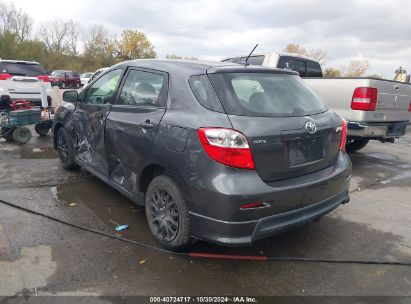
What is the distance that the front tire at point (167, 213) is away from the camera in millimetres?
3004

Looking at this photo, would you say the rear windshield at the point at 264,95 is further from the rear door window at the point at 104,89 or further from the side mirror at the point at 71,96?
the side mirror at the point at 71,96

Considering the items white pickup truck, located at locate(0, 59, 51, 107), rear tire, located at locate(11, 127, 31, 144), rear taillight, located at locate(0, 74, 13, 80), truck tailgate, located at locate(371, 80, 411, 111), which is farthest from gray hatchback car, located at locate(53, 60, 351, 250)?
rear taillight, located at locate(0, 74, 13, 80)

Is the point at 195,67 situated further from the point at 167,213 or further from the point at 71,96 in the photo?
the point at 71,96

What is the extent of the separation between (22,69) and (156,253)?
975cm

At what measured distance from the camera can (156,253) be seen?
3.25 metres

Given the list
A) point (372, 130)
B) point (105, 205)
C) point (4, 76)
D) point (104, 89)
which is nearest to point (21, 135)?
point (4, 76)

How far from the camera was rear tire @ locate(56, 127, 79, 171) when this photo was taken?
5.19 m

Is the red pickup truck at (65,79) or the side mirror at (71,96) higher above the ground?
the red pickup truck at (65,79)

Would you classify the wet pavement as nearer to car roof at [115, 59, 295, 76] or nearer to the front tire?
the front tire

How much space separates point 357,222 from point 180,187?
2.31m

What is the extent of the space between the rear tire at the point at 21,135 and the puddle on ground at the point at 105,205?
3.20 metres

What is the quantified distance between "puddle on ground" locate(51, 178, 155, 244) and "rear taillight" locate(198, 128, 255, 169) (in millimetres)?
1298

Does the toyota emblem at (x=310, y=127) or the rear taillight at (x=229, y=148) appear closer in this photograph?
the rear taillight at (x=229, y=148)

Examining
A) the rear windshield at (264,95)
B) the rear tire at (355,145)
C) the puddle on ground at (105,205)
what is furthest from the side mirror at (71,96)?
the rear tire at (355,145)
